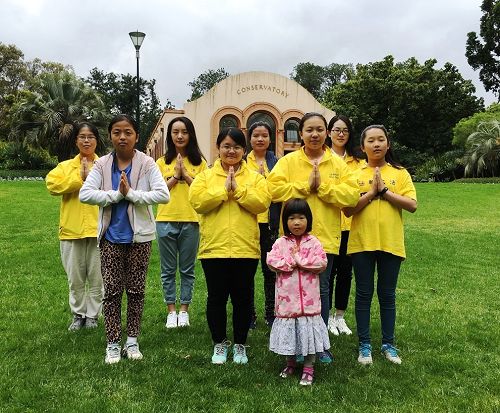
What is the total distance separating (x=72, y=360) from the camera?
408cm

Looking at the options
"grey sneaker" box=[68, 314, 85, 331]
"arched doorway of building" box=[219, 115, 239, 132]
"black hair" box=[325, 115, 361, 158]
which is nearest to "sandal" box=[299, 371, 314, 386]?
"black hair" box=[325, 115, 361, 158]

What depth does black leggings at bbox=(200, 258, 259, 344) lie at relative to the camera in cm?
405

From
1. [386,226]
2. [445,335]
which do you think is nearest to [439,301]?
[445,335]

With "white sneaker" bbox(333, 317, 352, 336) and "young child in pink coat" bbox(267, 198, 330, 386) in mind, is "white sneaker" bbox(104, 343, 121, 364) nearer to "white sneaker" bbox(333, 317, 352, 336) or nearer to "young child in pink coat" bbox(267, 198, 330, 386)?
"young child in pink coat" bbox(267, 198, 330, 386)

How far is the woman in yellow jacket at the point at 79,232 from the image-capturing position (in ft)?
15.7

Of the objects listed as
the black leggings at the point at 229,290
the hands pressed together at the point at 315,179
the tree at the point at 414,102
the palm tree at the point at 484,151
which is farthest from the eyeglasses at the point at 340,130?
the tree at the point at 414,102

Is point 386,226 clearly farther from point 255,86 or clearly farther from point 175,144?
point 255,86

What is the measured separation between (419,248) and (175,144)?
7.28 metres

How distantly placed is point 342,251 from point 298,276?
1235mm

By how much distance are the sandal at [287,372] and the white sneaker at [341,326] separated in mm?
1247

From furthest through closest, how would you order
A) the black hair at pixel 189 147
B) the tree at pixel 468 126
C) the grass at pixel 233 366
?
the tree at pixel 468 126, the black hair at pixel 189 147, the grass at pixel 233 366

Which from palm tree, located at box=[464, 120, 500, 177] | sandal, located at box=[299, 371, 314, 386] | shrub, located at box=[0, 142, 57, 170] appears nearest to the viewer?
sandal, located at box=[299, 371, 314, 386]

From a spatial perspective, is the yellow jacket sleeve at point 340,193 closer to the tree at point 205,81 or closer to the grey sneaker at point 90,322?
the grey sneaker at point 90,322

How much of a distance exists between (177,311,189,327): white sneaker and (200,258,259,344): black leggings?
1.03 m
